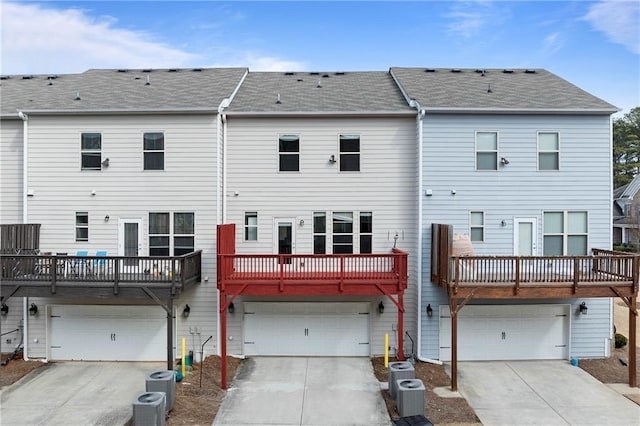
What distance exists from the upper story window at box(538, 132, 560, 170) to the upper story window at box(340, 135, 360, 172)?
5.32m

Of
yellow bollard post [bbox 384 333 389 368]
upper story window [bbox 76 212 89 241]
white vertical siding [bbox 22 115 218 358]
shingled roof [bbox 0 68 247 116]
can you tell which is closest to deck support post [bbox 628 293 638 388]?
yellow bollard post [bbox 384 333 389 368]

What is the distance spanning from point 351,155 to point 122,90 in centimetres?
786

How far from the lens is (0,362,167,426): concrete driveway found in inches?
320

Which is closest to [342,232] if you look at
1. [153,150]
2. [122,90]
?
[153,150]

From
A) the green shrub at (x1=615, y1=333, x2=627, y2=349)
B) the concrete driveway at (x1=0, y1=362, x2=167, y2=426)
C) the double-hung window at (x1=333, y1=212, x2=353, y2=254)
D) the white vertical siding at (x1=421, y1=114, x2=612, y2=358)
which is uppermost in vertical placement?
the white vertical siding at (x1=421, y1=114, x2=612, y2=358)

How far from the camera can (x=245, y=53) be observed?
59.2 feet

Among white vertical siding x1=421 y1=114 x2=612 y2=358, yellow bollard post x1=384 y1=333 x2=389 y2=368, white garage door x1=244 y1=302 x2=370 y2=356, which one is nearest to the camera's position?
yellow bollard post x1=384 y1=333 x2=389 y2=368

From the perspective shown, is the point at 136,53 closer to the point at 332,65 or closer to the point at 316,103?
the point at 332,65

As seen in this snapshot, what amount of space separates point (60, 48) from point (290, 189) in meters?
13.6

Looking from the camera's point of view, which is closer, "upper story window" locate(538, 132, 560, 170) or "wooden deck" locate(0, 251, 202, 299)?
"wooden deck" locate(0, 251, 202, 299)

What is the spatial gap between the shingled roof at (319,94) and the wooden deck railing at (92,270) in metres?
4.80

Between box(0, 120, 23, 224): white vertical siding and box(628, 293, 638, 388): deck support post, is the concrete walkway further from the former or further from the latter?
box(0, 120, 23, 224): white vertical siding

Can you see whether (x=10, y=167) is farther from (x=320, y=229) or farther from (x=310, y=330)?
(x=310, y=330)

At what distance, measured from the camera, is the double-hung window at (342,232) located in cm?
1176
